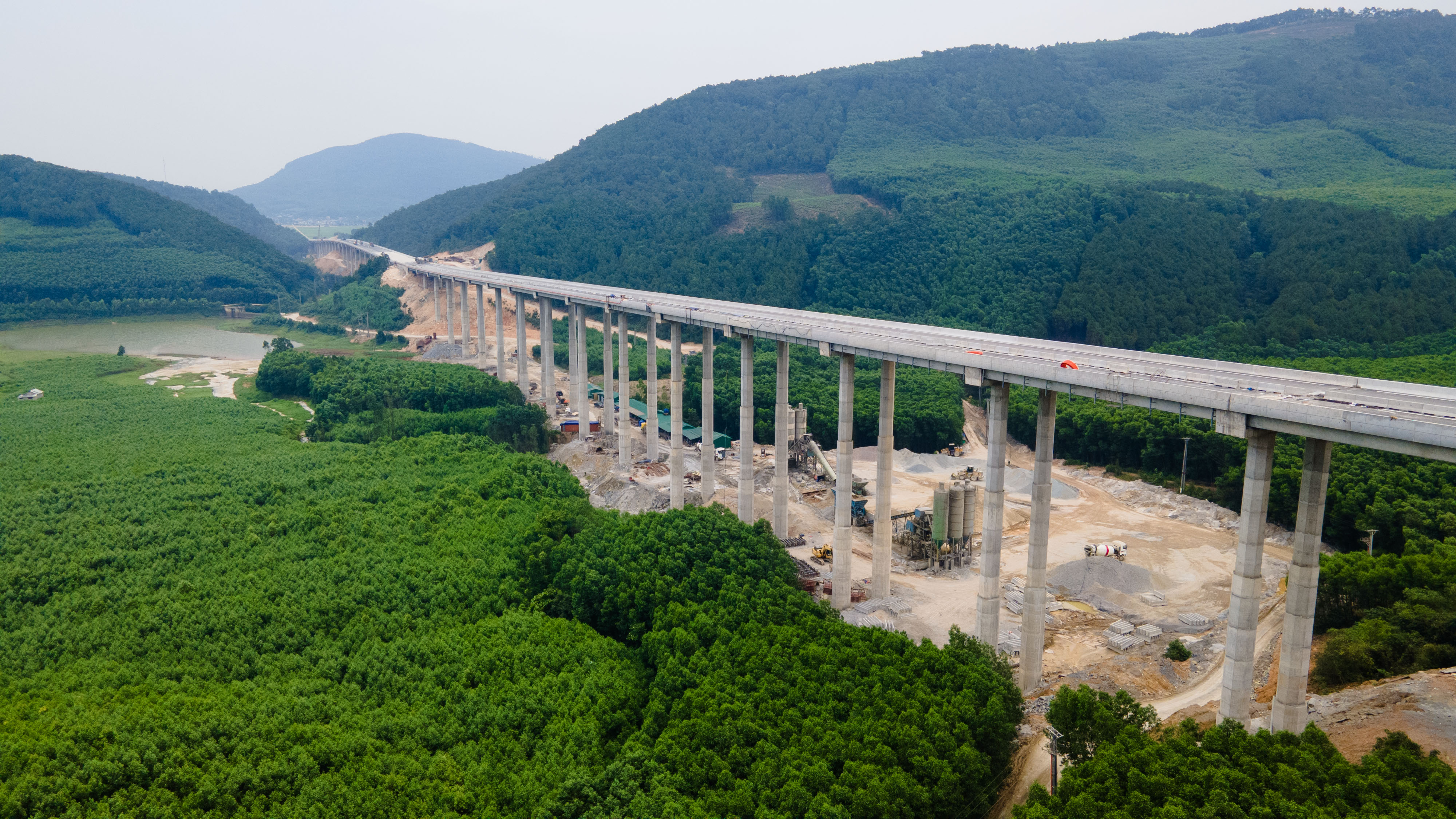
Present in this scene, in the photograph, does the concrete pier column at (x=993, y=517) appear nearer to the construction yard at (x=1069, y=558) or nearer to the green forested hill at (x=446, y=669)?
the construction yard at (x=1069, y=558)

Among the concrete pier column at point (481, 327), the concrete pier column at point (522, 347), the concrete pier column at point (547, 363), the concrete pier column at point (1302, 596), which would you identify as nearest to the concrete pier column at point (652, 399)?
the concrete pier column at point (547, 363)

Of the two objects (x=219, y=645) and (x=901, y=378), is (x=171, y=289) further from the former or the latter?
(x=219, y=645)

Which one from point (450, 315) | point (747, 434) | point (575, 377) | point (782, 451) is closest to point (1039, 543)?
point (782, 451)

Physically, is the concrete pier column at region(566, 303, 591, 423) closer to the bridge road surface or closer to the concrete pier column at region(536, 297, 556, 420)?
the concrete pier column at region(536, 297, 556, 420)

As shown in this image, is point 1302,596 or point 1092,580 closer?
point 1302,596

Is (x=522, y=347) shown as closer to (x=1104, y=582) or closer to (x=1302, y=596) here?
(x=1104, y=582)

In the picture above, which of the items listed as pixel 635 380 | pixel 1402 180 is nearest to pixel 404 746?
pixel 635 380
